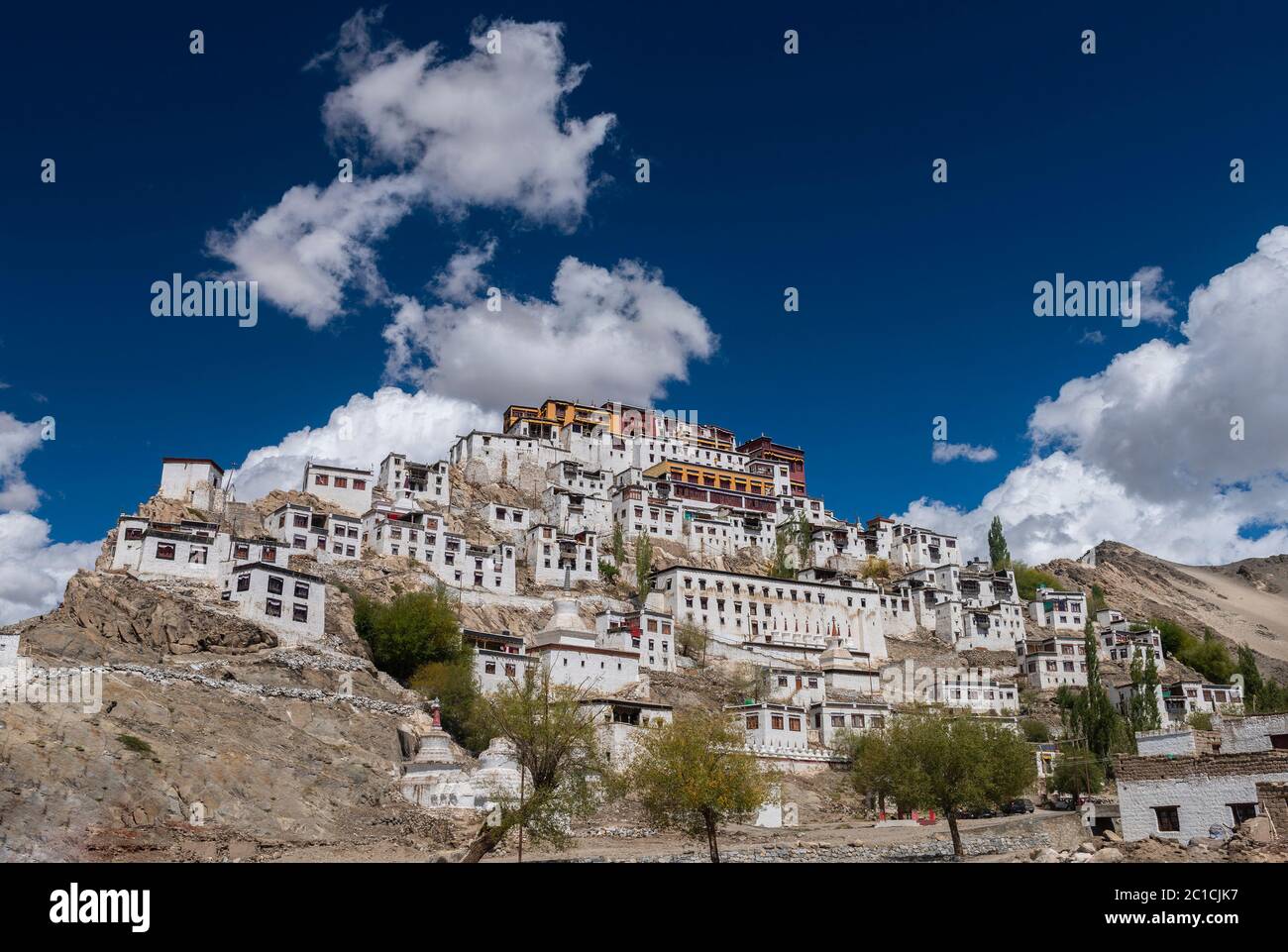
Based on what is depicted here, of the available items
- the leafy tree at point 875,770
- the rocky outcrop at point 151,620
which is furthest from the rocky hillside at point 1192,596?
the rocky outcrop at point 151,620

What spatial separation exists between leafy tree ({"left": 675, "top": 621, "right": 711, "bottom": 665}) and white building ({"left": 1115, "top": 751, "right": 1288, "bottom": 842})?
53.2m

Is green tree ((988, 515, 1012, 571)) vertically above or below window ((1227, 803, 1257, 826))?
above

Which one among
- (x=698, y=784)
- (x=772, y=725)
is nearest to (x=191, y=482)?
(x=772, y=725)

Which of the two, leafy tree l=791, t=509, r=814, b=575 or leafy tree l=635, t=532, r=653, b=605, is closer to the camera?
leafy tree l=635, t=532, r=653, b=605

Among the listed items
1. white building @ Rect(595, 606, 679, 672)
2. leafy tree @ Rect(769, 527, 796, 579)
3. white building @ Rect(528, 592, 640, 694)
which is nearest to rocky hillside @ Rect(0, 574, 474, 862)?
white building @ Rect(528, 592, 640, 694)

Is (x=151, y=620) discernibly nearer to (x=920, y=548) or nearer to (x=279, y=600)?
(x=279, y=600)

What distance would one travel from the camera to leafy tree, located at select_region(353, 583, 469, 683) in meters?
68.1

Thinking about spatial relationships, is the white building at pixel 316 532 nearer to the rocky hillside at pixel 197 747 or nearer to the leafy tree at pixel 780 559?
the rocky hillside at pixel 197 747

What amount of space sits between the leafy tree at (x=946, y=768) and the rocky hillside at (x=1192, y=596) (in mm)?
82230

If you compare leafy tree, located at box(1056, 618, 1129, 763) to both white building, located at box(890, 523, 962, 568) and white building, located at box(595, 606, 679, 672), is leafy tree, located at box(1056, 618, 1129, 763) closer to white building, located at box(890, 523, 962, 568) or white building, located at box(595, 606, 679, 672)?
white building, located at box(595, 606, 679, 672)

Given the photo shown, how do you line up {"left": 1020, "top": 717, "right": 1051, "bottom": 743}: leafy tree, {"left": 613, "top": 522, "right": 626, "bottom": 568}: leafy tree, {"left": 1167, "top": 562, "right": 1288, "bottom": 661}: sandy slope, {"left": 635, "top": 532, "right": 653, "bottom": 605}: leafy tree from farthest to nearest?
1. {"left": 1167, "top": 562, "right": 1288, "bottom": 661}: sandy slope
2. {"left": 613, "top": 522, "right": 626, "bottom": 568}: leafy tree
3. {"left": 635, "top": 532, "right": 653, "bottom": 605}: leafy tree
4. {"left": 1020, "top": 717, "right": 1051, "bottom": 743}: leafy tree

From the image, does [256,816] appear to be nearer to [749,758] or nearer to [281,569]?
[749,758]
